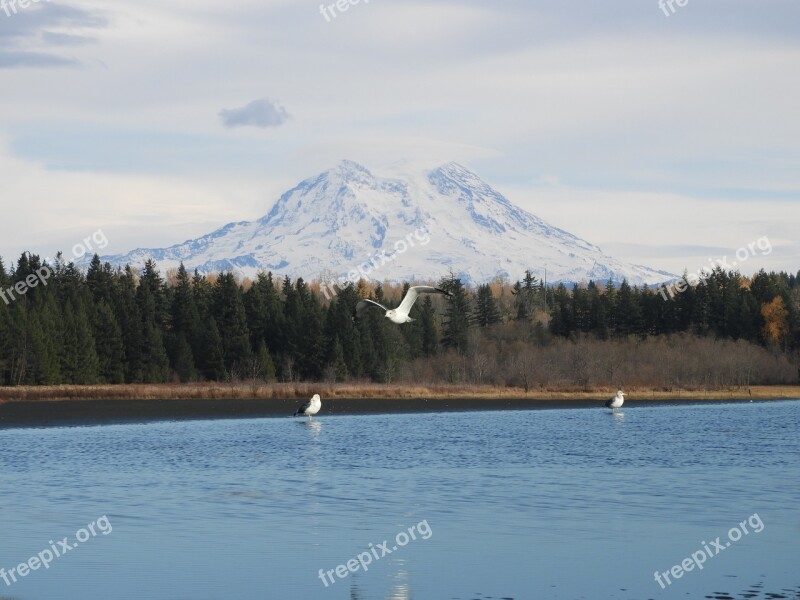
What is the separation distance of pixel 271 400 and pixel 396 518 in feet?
222

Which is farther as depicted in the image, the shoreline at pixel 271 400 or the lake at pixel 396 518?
the shoreline at pixel 271 400

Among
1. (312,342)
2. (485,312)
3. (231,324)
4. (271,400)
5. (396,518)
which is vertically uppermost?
(485,312)

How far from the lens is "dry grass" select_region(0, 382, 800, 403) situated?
91.7 m

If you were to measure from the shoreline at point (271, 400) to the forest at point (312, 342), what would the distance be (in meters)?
7.67

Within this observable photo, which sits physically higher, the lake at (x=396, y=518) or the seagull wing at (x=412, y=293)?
the seagull wing at (x=412, y=293)

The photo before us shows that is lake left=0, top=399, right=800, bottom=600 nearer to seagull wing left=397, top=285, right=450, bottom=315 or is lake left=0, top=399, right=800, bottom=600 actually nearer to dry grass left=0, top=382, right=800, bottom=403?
seagull wing left=397, top=285, right=450, bottom=315

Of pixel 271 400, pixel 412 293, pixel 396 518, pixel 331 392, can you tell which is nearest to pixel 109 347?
pixel 331 392

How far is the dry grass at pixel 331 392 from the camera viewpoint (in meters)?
91.7

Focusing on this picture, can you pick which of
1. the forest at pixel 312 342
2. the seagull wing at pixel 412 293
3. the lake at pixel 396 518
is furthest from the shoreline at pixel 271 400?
the seagull wing at pixel 412 293

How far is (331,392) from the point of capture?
10156cm

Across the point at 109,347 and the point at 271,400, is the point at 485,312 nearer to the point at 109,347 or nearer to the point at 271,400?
the point at 109,347

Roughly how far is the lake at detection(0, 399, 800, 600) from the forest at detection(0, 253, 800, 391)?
59.5m

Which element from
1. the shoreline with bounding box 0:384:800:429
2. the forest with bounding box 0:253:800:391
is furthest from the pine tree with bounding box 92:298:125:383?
the shoreline with bounding box 0:384:800:429

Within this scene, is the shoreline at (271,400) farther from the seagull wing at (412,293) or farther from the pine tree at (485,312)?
the pine tree at (485,312)
